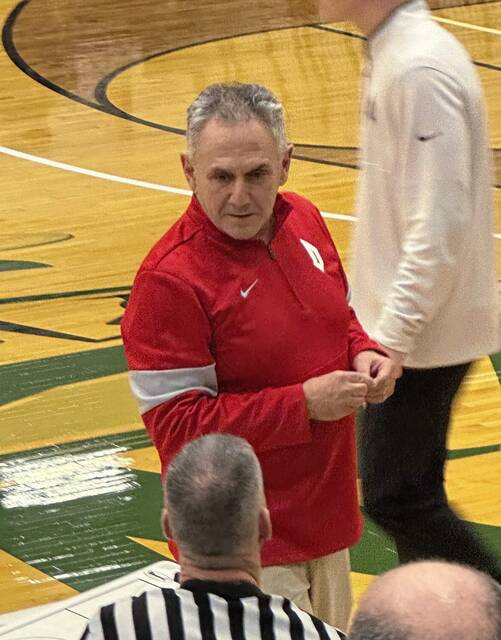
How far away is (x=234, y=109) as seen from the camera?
118 inches

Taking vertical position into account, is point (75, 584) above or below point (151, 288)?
below

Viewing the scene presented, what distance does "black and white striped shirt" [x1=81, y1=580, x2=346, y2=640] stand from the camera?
245 centimetres

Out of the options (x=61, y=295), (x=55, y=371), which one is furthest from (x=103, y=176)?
(x=55, y=371)

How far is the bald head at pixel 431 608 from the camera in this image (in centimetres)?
186

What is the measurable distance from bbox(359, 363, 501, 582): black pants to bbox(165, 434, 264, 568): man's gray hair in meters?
1.11

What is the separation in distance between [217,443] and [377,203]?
108 centimetres

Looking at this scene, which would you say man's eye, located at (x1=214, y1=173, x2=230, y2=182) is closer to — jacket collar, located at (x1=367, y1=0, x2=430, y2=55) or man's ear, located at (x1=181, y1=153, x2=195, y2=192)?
man's ear, located at (x1=181, y1=153, x2=195, y2=192)

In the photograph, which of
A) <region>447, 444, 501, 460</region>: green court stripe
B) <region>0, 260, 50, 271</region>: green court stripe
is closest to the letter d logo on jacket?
<region>447, 444, 501, 460</region>: green court stripe

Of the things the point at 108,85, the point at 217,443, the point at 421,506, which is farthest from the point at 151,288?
the point at 108,85

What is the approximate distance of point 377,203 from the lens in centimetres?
352

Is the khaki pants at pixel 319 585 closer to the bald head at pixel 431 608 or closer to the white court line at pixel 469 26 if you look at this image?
the bald head at pixel 431 608

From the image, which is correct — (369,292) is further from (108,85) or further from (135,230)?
(108,85)

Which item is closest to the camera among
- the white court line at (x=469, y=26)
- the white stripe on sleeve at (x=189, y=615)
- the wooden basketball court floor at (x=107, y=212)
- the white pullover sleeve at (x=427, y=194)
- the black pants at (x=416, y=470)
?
the white stripe on sleeve at (x=189, y=615)

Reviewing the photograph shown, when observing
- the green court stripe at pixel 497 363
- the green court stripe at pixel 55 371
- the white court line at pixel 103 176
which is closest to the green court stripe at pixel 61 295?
the green court stripe at pixel 55 371
